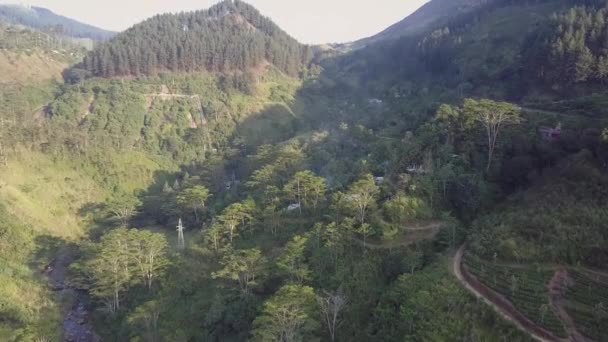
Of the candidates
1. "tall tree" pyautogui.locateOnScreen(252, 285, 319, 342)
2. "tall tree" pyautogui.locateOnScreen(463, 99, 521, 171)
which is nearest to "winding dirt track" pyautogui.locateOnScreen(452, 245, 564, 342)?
"tall tree" pyautogui.locateOnScreen(252, 285, 319, 342)

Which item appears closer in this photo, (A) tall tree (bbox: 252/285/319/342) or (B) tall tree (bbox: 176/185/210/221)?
(A) tall tree (bbox: 252/285/319/342)

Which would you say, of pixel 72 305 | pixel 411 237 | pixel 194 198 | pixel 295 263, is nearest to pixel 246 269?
pixel 295 263

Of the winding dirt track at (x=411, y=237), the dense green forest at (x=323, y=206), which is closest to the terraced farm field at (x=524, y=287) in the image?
the dense green forest at (x=323, y=206)

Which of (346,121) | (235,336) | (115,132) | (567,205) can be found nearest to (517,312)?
(567,205)

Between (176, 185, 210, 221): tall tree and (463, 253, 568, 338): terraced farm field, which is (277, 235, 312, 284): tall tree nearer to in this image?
(463, 253, 568, 338): terraced farm field

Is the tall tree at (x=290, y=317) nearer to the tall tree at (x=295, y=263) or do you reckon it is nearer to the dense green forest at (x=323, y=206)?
the dense green forest at (x=323, y=206)

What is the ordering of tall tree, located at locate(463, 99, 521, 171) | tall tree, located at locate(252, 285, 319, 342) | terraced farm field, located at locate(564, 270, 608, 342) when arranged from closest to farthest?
terraced farm field, located at locate(564, 270, 608, 342) → tall tree, located at locate(252, 285, 319, 342) → tall tree, located at locate(463, 99, 521, 171)
